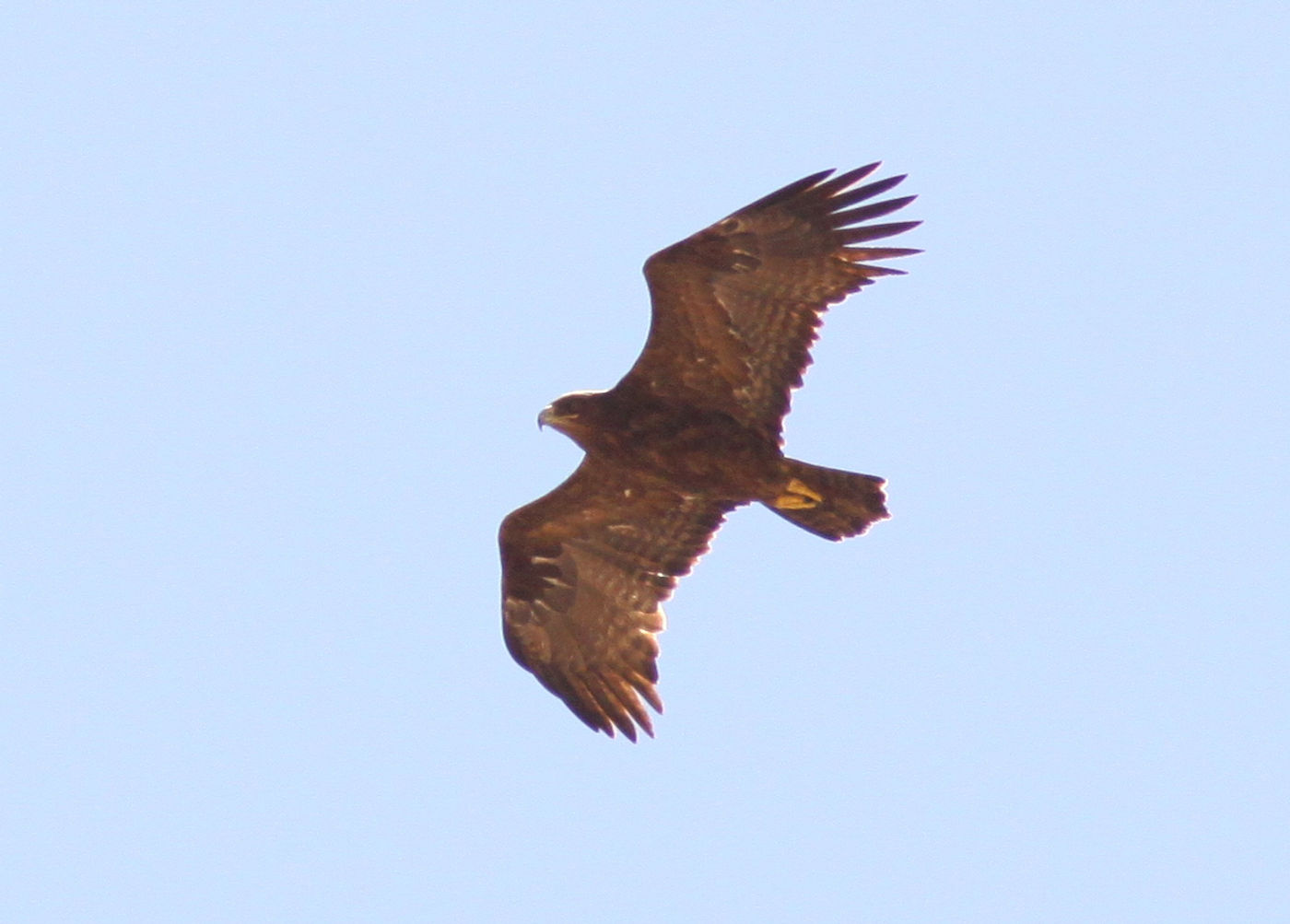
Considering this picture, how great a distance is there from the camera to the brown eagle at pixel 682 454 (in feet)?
44.0

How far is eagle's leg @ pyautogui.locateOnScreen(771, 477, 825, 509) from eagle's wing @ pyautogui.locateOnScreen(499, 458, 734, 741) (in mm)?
857

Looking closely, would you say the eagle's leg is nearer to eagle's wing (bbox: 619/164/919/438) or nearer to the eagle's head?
eagle's wing (bbox: 619/164/919/438)

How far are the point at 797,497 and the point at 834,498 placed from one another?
0.28 metres

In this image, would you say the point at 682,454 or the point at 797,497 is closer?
the point at 797,497

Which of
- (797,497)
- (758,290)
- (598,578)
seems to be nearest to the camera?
(758,290)

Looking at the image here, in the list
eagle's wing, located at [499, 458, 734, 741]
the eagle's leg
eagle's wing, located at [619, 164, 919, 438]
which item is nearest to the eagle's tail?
the eagle's leg

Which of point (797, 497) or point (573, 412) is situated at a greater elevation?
point (573, 412)

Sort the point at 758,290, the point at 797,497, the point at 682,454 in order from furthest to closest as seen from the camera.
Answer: the point at 682,454
the point at 797,497
the point at 758,290

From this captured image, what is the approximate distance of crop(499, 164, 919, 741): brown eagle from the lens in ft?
44.0

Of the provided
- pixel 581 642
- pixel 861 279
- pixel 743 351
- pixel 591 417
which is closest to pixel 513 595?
pixel 581 642

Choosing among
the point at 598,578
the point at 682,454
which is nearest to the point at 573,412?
the point at 682,454

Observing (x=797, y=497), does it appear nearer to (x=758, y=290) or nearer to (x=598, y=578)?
(x=758, y=290)

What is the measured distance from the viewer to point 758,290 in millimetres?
13555

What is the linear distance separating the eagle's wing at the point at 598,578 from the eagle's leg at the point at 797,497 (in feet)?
2.81
